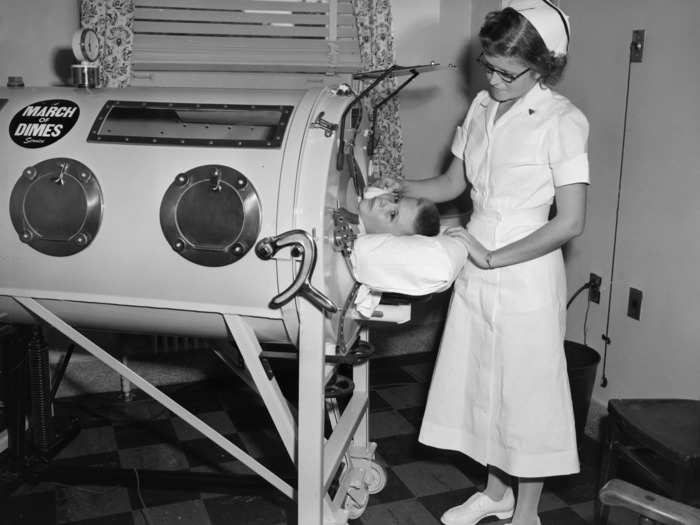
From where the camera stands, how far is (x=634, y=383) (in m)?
2.86

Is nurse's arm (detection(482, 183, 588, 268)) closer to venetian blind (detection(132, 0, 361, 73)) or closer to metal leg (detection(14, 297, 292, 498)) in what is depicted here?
metal leg (detection(14, 297, 292, 498))

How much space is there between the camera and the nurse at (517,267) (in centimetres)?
205

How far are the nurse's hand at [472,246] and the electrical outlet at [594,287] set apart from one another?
1077mm

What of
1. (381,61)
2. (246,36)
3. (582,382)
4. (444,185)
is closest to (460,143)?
(444,185)

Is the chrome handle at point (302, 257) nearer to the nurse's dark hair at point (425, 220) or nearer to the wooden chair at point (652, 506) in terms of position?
the nurse's dark hair at point (425, 220)

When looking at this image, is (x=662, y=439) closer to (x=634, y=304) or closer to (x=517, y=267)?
(x=517, y=267)

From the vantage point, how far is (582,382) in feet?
8.96

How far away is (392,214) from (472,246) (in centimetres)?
24

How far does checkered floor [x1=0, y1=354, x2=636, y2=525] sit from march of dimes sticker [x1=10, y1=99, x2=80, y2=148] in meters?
1.12

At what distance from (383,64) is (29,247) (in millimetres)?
1925

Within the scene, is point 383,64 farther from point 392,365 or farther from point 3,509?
point 3,509

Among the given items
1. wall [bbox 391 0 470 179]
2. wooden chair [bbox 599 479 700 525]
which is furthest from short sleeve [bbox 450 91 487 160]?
wooden chair [bbox 599 479 700 525]

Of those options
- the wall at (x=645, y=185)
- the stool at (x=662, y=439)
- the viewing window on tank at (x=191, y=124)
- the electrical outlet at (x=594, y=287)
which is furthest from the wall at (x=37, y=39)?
the stool at (x=662, y=439)

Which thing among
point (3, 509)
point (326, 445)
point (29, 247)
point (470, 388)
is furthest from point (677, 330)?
point (3, 509)
